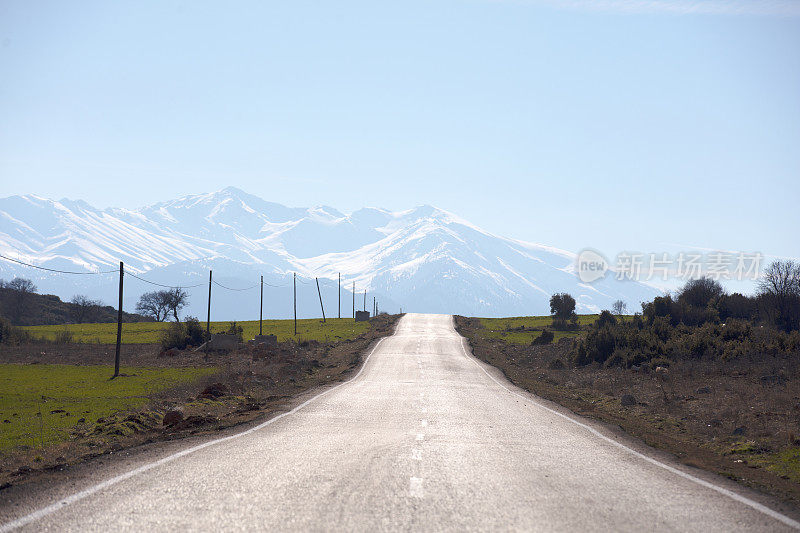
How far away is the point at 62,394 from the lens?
28.4m

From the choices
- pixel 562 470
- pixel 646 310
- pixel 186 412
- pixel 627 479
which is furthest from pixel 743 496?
pixel 646 310

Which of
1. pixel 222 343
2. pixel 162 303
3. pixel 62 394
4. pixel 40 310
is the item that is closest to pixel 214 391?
pixel 62 394

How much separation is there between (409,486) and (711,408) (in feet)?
47.7

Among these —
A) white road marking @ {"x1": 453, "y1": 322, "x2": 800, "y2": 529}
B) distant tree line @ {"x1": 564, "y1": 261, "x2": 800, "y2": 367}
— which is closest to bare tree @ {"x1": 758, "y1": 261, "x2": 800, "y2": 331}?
distant tree line @ {"x1": 564, "y1": 261, "x2": 800, "y2": 367}

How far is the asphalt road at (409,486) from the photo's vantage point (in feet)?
22.9

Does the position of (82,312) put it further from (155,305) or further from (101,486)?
(101,486)

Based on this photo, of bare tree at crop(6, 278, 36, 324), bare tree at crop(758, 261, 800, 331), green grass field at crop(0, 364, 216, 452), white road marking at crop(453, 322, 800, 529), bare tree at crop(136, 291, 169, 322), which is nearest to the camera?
white road marking at crop(453, 322, 800, 529)

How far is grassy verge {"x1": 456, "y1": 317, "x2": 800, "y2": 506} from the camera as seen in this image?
12648mm

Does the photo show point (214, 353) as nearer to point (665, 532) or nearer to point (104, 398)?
point (104, 398)

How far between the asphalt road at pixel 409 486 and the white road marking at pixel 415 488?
0.02 metres

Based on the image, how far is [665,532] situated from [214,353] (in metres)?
51.4

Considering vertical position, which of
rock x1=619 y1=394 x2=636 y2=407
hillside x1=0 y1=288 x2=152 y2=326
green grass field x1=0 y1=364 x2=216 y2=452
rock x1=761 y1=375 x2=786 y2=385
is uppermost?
hillside x1=0 y1=288 x2=152 y2=326

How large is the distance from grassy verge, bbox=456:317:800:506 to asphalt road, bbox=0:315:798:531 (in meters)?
1.62

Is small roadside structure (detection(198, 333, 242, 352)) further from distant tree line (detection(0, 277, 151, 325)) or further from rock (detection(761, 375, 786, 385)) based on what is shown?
distant tree line (detection(0, 277, 151, 325))
